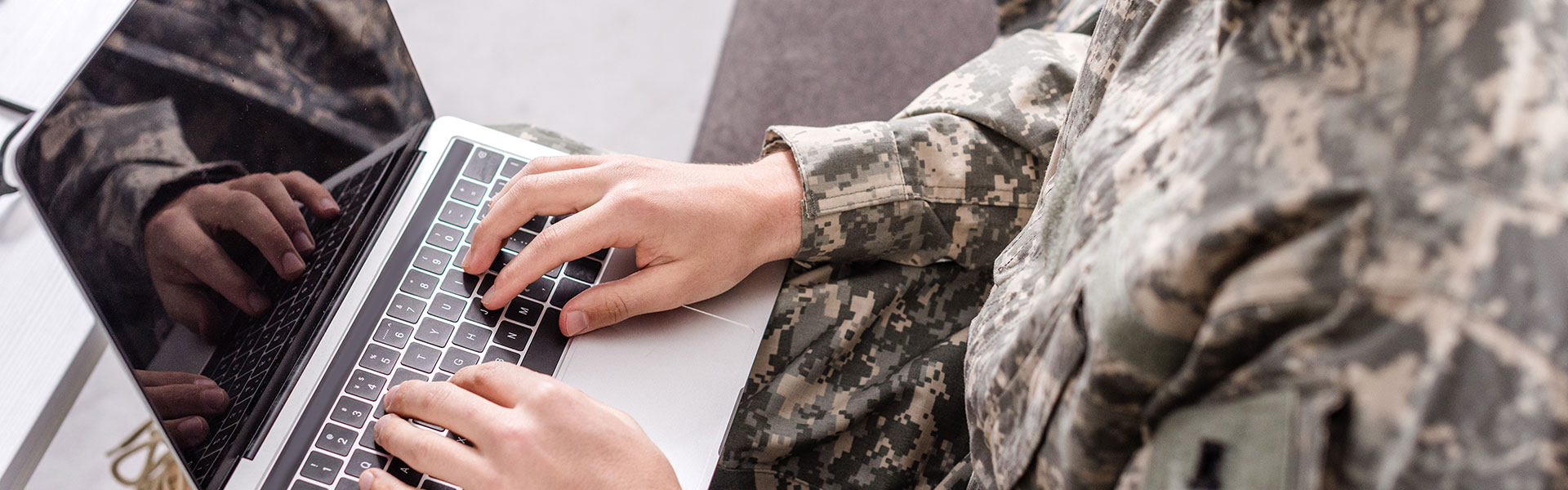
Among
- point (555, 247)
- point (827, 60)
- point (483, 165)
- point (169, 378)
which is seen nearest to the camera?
point (169, 378)

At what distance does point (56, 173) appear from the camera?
43cm

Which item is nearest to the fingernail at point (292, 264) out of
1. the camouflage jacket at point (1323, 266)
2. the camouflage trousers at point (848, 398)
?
the camouflage trousers at point (848, 398)

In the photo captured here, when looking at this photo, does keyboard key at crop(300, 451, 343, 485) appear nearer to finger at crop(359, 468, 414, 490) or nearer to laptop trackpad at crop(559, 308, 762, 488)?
finger at crop(359, 468, 414, 490)

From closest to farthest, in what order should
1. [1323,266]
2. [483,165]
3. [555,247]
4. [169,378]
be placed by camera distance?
[1323,266] < [169,378] < [555,247] < [483,165]

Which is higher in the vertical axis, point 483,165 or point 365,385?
point 483,165

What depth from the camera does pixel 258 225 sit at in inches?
22.5

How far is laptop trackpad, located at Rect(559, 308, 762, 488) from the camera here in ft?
2.04

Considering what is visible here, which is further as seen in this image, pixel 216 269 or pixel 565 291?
pixel 565 291

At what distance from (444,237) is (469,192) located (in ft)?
0.16

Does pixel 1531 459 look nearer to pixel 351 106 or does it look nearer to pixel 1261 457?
pixel 1261 457

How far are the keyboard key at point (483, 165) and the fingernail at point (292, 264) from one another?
154 millimetres

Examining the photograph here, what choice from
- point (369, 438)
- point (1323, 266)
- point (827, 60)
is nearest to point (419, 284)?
point (369, 438)

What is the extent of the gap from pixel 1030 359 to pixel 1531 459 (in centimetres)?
22

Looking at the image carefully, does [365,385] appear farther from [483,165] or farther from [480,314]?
[483,165]
